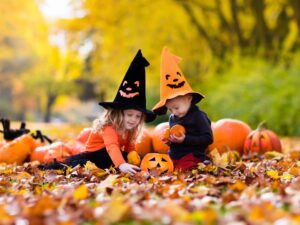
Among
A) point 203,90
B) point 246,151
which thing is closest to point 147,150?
point 246,151

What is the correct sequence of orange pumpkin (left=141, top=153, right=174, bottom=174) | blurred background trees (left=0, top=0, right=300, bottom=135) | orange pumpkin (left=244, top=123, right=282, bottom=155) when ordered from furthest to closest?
blurred background trees (left=0, top=0, right=300, bottom=135), orange pumpkin (left=244, top=123, right=282, bottom=155), orange pumpkin (left=141, top=153, right=174, bottom=174)

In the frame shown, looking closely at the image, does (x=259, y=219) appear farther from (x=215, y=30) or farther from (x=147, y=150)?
(x=215, y=30)

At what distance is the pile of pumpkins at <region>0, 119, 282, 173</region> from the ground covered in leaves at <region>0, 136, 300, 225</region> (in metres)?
1.85

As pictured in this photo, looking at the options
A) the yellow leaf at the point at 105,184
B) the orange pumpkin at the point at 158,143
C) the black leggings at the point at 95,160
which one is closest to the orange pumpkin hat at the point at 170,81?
the black leggings at the point at 95,160

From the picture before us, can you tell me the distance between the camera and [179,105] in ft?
18.1

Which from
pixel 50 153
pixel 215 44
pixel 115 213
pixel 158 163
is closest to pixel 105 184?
pixel 115 213

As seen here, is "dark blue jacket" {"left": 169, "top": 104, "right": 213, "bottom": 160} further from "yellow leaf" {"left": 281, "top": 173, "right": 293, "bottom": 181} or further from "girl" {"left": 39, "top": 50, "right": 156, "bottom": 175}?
"yellow leaf" {"left": 281, "top": 173, "right": 293, "bottom": 181}

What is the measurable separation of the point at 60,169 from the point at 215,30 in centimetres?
1573

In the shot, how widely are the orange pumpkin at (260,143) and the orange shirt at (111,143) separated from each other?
2.55 metres

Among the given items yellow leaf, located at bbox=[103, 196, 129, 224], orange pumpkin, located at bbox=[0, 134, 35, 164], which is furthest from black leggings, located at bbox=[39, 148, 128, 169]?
yellow leaf, located at bbox=[103, 196, 129, 224]

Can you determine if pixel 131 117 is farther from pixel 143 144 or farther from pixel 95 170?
pixel 143 144

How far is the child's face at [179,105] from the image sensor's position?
5.50 m

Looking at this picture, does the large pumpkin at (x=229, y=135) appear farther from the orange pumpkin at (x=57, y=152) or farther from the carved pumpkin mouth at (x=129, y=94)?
the carved pumpkin mouth at (x=129, y=94)

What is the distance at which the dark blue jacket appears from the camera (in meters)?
5.48
